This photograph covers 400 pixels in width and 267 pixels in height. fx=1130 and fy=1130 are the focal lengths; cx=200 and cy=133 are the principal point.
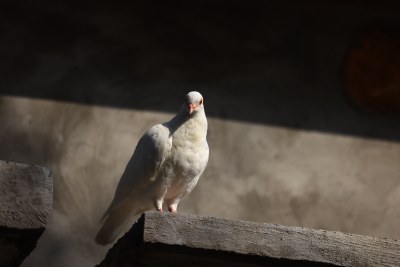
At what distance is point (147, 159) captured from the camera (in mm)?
3830

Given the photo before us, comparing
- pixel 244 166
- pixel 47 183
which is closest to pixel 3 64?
pixel 244 166

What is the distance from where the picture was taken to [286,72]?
19.1 feet

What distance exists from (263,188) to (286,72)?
65 centimetres

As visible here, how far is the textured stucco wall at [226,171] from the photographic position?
5.33m

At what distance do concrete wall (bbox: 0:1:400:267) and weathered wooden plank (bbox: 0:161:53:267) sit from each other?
228 cm

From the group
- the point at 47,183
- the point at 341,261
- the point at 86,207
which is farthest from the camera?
the point at 86,207

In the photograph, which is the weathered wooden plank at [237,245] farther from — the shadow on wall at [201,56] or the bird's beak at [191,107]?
the shadow on wall at [201,56]

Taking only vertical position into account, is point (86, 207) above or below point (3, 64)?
below

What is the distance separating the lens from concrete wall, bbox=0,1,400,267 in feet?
17.8

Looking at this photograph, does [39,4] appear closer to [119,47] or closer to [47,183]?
[119,47]

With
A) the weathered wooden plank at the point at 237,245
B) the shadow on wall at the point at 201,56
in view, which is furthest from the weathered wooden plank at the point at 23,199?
the shadow on wall at the point at 201,56

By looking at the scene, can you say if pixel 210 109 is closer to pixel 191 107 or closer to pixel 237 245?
pixel 191 107

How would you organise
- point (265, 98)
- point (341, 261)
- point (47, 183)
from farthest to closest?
1. point (265, 98)
2. point (341, 261)
3. point (47, 183)

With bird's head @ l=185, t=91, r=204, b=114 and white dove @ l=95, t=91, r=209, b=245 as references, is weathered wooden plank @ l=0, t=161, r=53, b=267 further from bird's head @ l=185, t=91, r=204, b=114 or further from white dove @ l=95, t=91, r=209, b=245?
bird's head @ l=185, t=91, r=204, b=114
